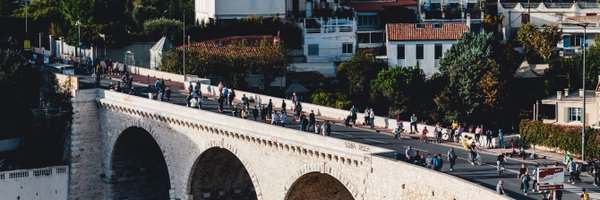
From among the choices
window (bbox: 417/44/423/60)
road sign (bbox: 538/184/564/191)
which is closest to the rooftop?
window (bbox: 417/44/423/60)

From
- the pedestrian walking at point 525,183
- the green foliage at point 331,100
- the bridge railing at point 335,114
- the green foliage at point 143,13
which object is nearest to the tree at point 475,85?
the green foliage at point 331,100

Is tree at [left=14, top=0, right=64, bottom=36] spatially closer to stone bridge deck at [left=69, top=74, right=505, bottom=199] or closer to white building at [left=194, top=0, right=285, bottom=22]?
white building at [left=194, top=0, right=285, bottom=22]

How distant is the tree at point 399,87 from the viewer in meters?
89.6

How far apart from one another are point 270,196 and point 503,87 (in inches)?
1074

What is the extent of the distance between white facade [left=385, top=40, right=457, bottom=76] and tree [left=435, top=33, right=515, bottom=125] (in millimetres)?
5444

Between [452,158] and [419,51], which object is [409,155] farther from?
[419,51]

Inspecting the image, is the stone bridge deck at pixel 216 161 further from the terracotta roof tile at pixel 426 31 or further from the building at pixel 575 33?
the building at pixel 575 33

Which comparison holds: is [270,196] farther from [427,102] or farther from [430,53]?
[430,53]

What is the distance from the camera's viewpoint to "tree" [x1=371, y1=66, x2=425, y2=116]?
8962 centimetres

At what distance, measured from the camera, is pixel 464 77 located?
88.9 m

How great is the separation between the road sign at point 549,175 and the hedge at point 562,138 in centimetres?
1248

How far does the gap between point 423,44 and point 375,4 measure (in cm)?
1407

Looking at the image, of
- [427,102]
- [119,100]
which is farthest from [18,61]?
[427,102]

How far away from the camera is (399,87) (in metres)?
90.4
